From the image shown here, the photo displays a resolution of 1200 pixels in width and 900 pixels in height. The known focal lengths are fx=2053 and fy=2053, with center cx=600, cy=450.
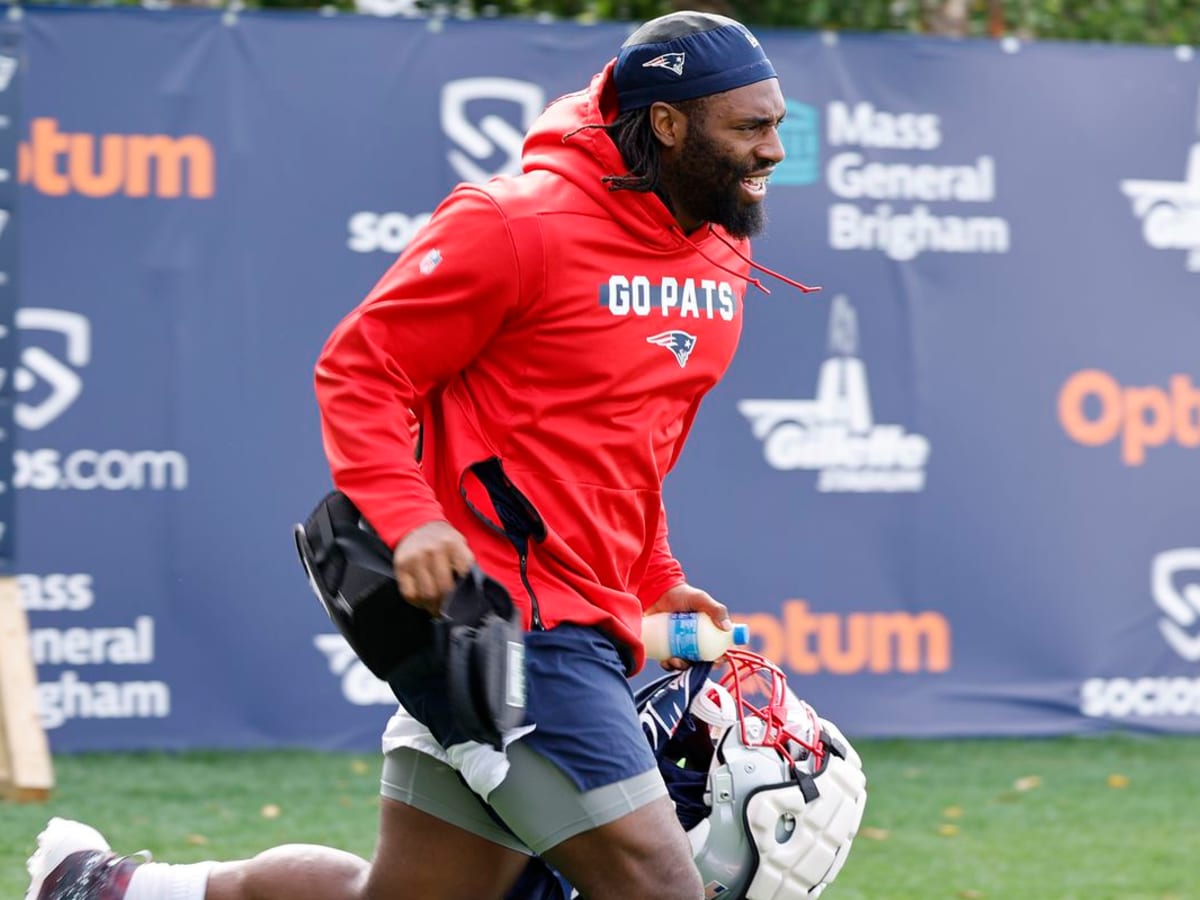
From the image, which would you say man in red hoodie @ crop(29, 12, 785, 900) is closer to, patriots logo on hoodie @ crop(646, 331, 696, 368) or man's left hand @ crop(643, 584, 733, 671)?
patriots logo on hoodie @ crop(646, 331, 696, 368)

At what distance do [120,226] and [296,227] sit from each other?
623 millimetres

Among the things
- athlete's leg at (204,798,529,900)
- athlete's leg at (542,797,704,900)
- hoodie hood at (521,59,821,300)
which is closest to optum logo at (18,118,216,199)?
hoodie hood at (521,59,821,300)

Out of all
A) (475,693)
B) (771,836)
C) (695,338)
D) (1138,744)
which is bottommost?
(1138,744)

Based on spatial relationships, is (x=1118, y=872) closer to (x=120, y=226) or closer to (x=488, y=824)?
(x=488, y=824)

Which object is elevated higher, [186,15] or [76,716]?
[186,15]

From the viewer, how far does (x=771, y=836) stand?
3762 mm

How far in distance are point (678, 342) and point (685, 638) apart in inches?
26.9

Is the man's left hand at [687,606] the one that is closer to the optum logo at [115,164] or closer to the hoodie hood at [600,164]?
the hoodie hood at [600,164]

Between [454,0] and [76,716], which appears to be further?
[454,0]

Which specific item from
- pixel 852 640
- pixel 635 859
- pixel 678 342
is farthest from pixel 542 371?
pixel 852 640

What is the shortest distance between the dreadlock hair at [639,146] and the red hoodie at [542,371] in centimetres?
2

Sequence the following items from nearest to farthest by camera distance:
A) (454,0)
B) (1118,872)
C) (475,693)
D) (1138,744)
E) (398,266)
A: (475,693) < (398,266) < (1118,872) < (1138,744) < (454,0)

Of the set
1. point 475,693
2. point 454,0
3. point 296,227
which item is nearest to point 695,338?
point 475,693

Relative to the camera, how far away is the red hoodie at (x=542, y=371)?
3445mm
